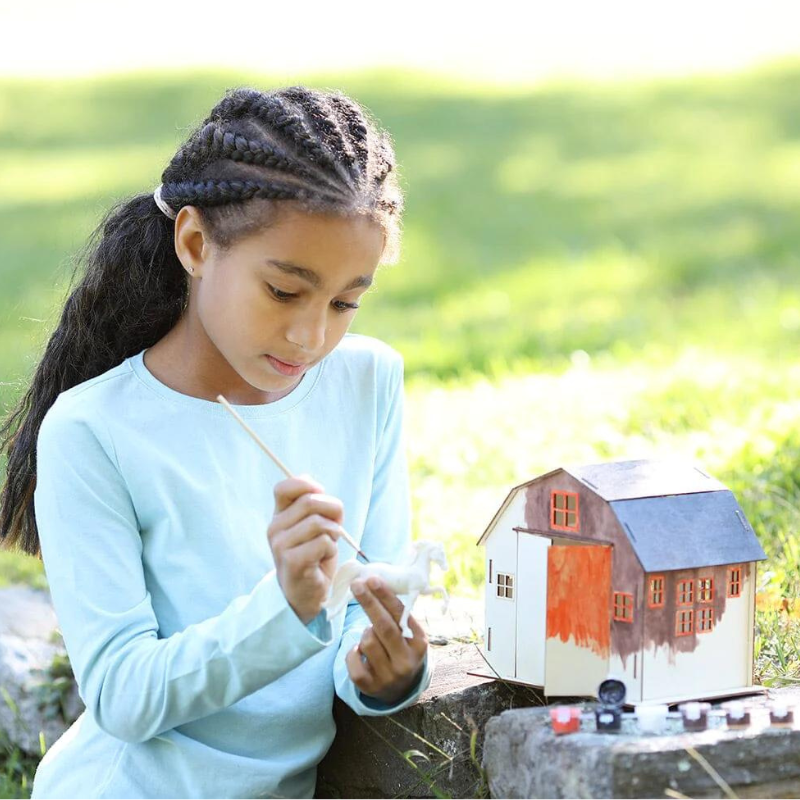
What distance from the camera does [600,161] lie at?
483 inches

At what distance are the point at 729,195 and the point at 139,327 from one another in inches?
349

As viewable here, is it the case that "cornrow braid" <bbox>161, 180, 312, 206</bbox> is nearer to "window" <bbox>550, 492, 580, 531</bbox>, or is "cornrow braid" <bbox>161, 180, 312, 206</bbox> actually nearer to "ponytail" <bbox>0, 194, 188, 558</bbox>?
"ponytail" <bbox>0, 194, 188, 558</bbox>

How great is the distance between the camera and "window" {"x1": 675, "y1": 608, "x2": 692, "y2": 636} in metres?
2.25

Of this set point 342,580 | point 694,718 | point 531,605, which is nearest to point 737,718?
point 694,718

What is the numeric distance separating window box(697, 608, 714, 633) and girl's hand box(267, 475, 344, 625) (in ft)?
2.05

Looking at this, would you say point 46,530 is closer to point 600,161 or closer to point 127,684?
point 127,684

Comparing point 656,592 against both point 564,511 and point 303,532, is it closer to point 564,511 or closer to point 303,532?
point 564,511

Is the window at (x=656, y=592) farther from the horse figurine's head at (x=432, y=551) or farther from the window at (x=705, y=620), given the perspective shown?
the horse figurine's head at (x=432, y=551)

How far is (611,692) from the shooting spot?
2.22m

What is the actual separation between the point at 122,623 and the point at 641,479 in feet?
3.18

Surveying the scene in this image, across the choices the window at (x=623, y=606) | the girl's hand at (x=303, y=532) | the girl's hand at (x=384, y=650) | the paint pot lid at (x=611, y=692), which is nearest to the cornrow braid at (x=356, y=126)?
the girl's hand at (x=303, y=532)

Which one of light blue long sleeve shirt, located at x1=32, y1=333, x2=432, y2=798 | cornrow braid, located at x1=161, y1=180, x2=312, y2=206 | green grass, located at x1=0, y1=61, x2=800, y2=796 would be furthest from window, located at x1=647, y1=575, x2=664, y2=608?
cornrow braid, located at x1=161, y1=180, x2=312, y2=206

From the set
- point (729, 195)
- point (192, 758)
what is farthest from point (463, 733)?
point (729, 195)

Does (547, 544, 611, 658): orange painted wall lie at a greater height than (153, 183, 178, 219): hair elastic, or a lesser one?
lesser
